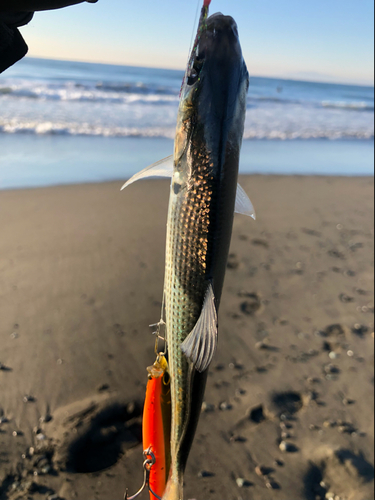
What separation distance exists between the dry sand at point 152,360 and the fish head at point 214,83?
2.80 m

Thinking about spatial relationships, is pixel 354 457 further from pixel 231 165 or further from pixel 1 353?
pixel 1 353

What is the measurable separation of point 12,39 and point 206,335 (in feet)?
6.42

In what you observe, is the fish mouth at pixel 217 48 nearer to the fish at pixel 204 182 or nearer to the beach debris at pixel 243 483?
the fish at pixel 204 182

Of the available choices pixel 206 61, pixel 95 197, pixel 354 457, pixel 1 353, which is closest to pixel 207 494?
pixel 354 457

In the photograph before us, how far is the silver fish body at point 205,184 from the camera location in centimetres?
173

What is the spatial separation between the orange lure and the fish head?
1264 mm

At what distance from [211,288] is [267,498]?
226 centimetres

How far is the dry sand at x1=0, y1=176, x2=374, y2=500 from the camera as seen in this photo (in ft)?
10.2

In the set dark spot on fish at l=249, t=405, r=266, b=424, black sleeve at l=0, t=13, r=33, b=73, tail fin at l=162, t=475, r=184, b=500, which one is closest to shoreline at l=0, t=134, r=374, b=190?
black sleeve at l=0, t=13, r=33, b=73

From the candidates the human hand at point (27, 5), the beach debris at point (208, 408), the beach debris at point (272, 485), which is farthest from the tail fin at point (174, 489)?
the human hand at point (27, 5)

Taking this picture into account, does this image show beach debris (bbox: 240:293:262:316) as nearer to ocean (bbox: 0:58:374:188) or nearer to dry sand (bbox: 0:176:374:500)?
dry sand (bbox: 0:176:374:500)

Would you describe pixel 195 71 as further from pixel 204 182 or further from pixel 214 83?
pixel 204 182

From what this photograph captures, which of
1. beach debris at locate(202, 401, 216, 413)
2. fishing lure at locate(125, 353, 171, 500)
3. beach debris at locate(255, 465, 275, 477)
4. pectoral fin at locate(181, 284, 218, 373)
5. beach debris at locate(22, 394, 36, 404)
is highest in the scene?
pectoral fin at locate(181, 284, 218, 373)

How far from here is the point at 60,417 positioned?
338 centimetres
